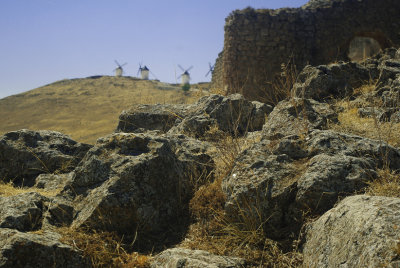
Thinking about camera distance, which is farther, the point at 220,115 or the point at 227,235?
the point at 220,115

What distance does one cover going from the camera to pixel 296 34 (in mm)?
12297

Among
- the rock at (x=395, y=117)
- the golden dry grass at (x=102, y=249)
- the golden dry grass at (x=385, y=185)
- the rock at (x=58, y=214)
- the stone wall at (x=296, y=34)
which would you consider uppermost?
the stone wall at (x=296, y=34)

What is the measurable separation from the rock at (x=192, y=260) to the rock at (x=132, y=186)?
0.54 meters

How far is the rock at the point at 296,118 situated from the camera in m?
3.75

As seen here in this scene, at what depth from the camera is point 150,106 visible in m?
5.72

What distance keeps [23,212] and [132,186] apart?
33.9 inches

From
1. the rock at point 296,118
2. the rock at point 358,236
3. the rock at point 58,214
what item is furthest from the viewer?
the rock at point 296,118

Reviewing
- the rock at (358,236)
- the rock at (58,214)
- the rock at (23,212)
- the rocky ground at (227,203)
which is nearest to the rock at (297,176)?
the rocky ground at (227,203)

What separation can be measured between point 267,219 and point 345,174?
66cm

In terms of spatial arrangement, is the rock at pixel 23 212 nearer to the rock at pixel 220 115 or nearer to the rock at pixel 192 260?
the rock at pixel 192 260

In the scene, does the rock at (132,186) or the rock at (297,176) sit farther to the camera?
the rock at (132,186)

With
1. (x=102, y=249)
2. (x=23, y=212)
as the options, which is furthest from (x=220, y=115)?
(x=23, y=212)

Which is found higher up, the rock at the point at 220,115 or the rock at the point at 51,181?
the rock at the point at 220,115

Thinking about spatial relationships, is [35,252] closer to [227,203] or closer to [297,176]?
[227,203]
